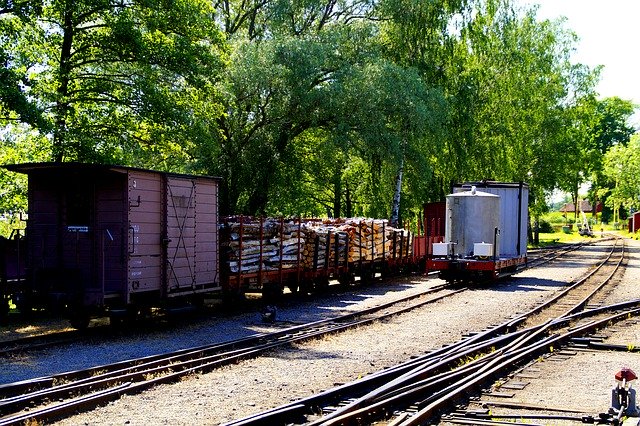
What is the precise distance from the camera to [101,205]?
14.0m

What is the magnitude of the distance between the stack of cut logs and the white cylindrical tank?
2827mm

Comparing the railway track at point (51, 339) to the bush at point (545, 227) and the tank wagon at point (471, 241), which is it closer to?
the tank wagon at point (471, 241)

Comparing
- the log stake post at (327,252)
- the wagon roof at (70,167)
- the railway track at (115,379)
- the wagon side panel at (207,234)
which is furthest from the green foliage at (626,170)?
the wagon roof at (70,167)

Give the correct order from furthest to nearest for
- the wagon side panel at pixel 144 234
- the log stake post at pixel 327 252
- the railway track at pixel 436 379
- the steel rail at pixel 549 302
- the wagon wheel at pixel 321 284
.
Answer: the wagon wheel at pixel 321 284 → the log stake post at pixel 327 252 → the steel rail at pixel 549 302 → the wagon side panel at pixel 144 234 → the railway track at pixel 436 379

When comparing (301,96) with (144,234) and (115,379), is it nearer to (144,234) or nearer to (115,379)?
(144,234)

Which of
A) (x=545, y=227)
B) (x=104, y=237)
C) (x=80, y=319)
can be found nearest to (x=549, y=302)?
(x=104, y=237)

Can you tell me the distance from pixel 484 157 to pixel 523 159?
980 cm

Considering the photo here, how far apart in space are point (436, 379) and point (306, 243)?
12019mm

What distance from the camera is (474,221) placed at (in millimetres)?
24453

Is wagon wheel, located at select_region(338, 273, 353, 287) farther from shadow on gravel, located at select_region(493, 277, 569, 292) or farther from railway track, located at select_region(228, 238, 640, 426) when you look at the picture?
railway track, located at select_region(228, 238, 640, 426)

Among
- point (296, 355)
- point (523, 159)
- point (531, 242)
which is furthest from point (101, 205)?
point (531, 242)

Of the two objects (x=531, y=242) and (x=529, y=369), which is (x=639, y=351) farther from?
(x=531, y=242)

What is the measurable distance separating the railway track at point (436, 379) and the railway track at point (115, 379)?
2226 mm

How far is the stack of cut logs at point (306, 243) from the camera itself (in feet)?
59.0
